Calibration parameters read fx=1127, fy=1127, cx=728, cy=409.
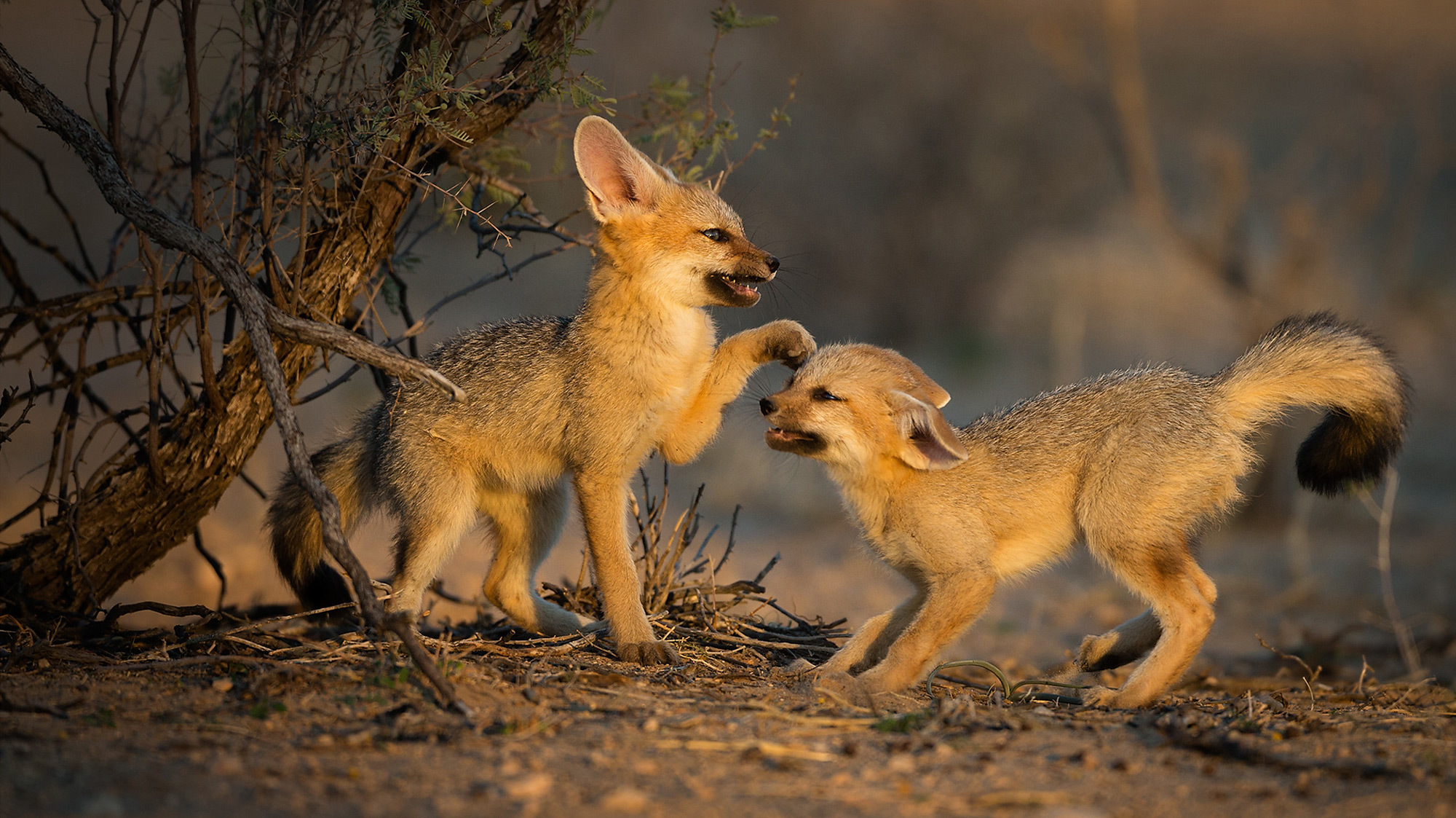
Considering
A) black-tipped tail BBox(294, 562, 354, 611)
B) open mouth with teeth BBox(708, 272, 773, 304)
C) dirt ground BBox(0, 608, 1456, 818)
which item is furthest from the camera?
black-tipped tail BBox(294, 562, 354, 611)

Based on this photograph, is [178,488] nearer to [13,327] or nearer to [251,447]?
[251,447]

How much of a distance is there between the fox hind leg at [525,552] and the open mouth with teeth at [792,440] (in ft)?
4.20

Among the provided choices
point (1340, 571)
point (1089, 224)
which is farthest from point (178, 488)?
point (1089, 224)

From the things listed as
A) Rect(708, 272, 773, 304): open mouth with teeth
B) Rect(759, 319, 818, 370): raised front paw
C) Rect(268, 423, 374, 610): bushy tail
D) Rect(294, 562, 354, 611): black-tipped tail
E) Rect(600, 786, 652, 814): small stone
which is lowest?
Rect(600, 786, 652, 814): small stone

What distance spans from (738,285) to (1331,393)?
2685 mm

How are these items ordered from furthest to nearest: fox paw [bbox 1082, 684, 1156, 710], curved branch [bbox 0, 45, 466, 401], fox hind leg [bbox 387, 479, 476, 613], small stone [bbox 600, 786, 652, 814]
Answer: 1. fox hind leg [bbox 387, 479, 476, 613]
2. fox paw [bbox 1082, 684, 1156, 710]
3. curved branch [bbox 0, 45, 466, 401]
4. small stone [bbox 600, 786, 652, 814]

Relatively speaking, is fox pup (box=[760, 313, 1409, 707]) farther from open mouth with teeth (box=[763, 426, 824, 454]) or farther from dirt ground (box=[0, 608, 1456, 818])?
dirt ground (box=[0, 608, 1456, 818])

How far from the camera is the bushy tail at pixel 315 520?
17.7ft

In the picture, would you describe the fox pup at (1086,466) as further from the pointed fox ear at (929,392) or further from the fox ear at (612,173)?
the fox ear at (612,173)

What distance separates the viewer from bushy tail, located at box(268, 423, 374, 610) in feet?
17.7

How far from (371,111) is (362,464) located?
70.9 inches

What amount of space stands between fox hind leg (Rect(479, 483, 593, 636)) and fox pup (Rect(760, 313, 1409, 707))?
138cm

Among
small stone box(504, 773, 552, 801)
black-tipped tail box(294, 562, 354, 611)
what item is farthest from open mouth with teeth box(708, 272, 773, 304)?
small stone box(504, 773, 552, 801)

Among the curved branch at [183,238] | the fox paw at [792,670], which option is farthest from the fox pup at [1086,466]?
the curved branch at [183,238]
